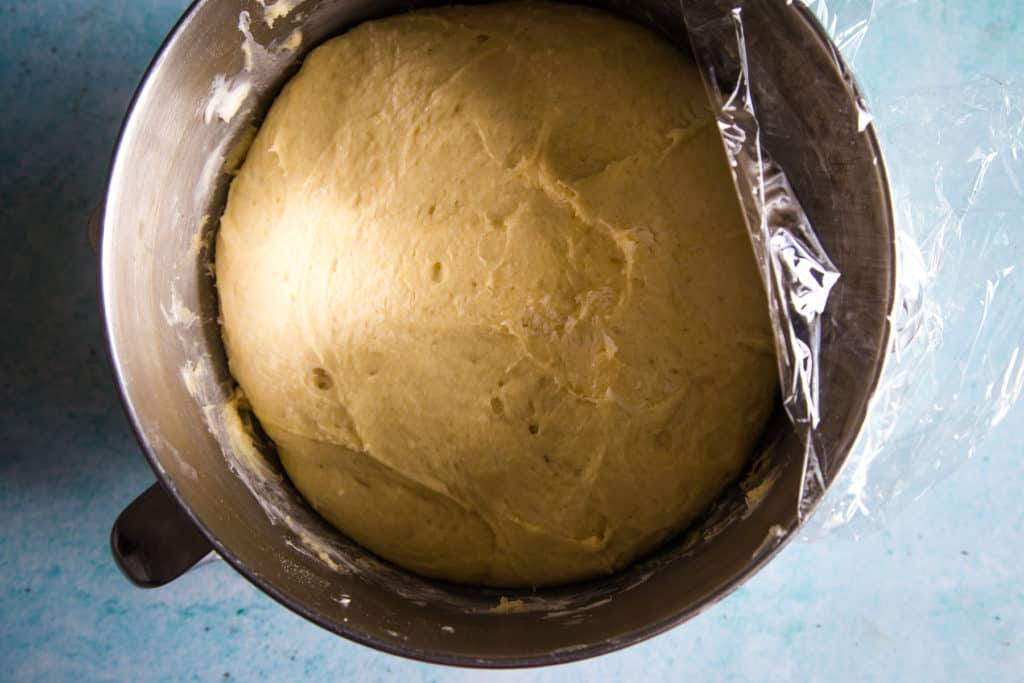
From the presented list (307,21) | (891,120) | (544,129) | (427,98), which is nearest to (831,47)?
(891,120)

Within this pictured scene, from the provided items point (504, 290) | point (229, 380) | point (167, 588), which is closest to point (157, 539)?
point (229, 380)

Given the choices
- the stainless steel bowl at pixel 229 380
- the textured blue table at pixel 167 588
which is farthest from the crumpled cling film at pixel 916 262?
the textured blue table at pixel 167 588

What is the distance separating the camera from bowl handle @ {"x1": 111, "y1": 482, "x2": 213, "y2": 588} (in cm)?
96

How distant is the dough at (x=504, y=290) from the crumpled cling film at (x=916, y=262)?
0.24 feet

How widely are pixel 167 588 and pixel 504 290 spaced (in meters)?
0.79

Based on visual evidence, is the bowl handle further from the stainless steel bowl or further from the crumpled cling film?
A: the crumpled cling film

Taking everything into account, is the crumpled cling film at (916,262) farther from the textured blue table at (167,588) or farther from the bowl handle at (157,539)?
the bowl handle at (157,539)

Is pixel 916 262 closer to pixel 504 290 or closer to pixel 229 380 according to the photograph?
pixel 504 290

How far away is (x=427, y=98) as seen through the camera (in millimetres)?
1055

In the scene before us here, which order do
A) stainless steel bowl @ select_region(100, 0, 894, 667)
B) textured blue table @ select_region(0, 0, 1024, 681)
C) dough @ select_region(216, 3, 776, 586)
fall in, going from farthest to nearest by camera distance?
textured blue table @ select_region(0, 0, 1024, 681), dough @ select_region(216, 3, 776, 586), stainless steel bowl @ select_region(100, 0, 894, 667)

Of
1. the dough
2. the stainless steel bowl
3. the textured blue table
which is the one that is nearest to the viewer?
the stainless steel bowl

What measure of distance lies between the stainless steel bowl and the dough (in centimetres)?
5

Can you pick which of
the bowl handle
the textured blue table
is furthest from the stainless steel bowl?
the textured blue table

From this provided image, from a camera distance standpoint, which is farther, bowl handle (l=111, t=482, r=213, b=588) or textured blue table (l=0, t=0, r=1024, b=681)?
textured blue table (l=0, t=0, r=1024, b=681)
